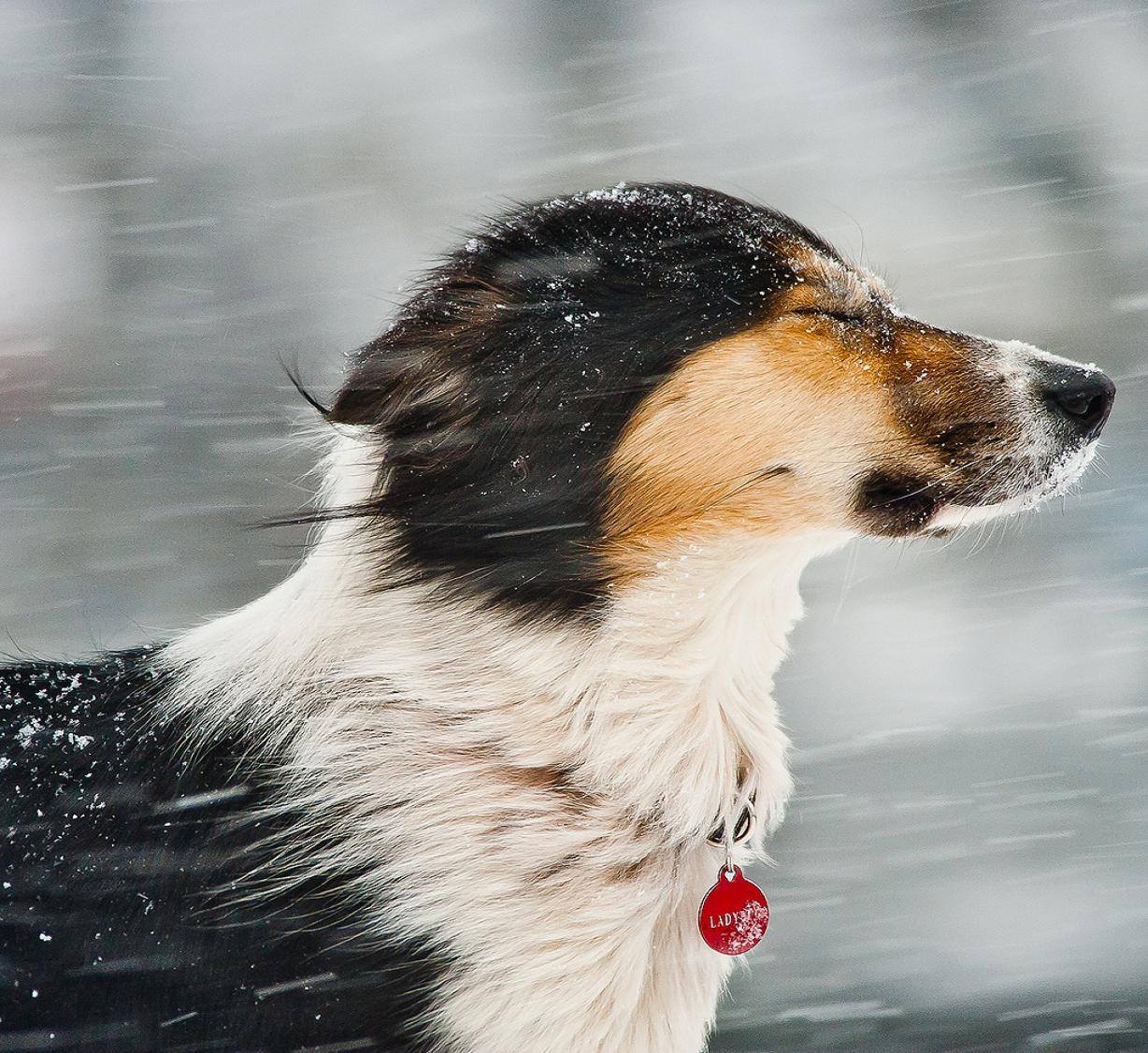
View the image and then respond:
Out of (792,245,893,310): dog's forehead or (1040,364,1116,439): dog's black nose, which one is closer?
(1040,364,1116,439): dog's black nose

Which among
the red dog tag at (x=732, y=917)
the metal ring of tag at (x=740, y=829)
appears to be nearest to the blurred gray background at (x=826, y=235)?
the metal ring of tag at (x=740, y=829)

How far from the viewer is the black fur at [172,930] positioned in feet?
6.70

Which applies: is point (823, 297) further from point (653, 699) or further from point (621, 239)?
point (653, 699)

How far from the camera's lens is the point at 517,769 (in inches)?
88.0

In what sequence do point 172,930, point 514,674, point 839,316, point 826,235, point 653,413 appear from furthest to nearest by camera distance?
1. point 826,235
2. point 839,316
3. point 653,413
4. point 514,674
5. point 172,930

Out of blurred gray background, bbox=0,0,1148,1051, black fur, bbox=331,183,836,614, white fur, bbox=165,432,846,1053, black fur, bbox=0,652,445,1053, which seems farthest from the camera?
blurred gray background, bbox=0,0,1148,1051

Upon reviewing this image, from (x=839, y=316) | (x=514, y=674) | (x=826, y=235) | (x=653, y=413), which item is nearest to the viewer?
(x=514, y=674)

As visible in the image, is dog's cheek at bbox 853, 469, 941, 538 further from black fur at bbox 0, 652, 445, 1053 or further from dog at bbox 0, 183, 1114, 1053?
black fur at bbox 0, 652, 445, 1053

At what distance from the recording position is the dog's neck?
2.23 m

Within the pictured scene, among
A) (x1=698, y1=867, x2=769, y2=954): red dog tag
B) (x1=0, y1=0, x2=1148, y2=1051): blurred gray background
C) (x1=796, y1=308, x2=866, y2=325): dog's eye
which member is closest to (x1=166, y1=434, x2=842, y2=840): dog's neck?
(x1=698, y1=867, x2=769, y2=954): red dog tag

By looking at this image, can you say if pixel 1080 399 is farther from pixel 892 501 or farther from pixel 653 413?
pixel 653 413

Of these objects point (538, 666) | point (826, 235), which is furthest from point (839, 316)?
point (826, 235)

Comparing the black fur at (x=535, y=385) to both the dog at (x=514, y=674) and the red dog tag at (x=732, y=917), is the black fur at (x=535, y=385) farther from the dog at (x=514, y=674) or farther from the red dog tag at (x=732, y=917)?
the red dog tag at (x=732, y=917)

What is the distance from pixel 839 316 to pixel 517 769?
115 cm
